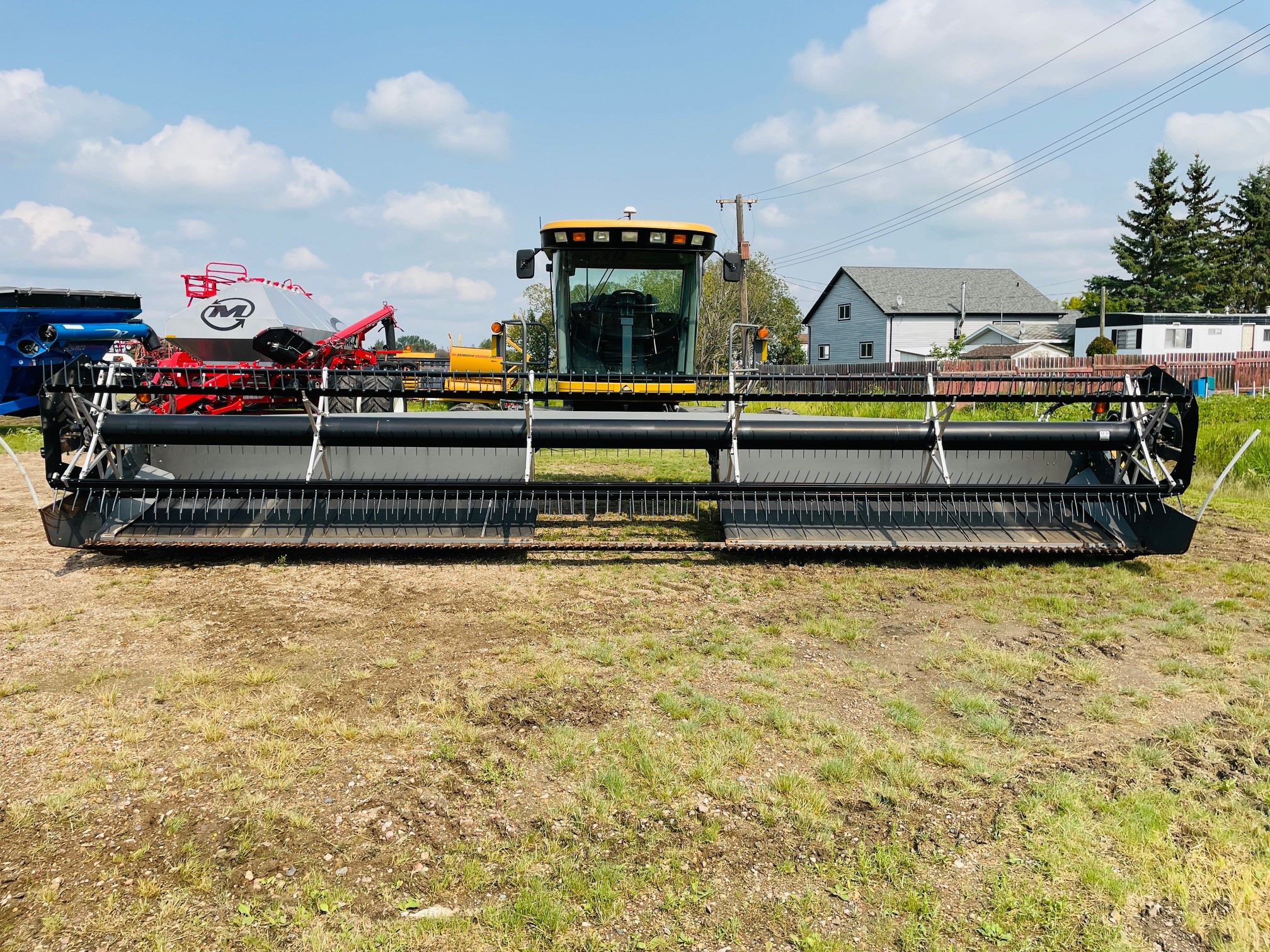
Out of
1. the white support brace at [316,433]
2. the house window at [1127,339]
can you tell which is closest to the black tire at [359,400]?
the white support brace at [316,433]

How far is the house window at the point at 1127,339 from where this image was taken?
35344mm

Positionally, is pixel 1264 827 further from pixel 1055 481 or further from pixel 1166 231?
pixel 1166 231

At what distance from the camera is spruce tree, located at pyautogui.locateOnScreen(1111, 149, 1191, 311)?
51.5m

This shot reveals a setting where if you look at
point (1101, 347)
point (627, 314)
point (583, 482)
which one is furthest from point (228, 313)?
point (1101, 347)

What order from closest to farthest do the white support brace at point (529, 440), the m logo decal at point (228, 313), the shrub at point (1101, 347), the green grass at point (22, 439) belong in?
the white support brace at point (529, 440)
the green grass at point (22, 439)
the m logo decal at point (228, 313)
the shrub at point (1101, 347)

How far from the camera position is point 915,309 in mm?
41656

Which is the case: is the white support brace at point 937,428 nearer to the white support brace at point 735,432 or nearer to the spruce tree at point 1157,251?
the white support brace at point 735,432

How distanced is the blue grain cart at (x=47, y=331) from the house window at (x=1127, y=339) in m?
36.4

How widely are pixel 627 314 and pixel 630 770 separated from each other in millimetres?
6330

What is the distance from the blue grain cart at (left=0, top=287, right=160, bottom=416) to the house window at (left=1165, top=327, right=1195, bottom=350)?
37.9m

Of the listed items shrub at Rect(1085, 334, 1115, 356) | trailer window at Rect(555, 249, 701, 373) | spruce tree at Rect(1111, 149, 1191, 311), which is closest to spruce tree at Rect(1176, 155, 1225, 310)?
spruce tree at Rect(1111, 149, 1191, 311)

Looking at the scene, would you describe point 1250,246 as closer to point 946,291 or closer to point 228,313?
point 946,291

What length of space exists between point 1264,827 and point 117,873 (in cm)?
344

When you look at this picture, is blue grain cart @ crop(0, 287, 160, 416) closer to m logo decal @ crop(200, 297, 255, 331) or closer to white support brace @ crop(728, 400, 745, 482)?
m logo decal @ crop(200, 297, 255, 331)
